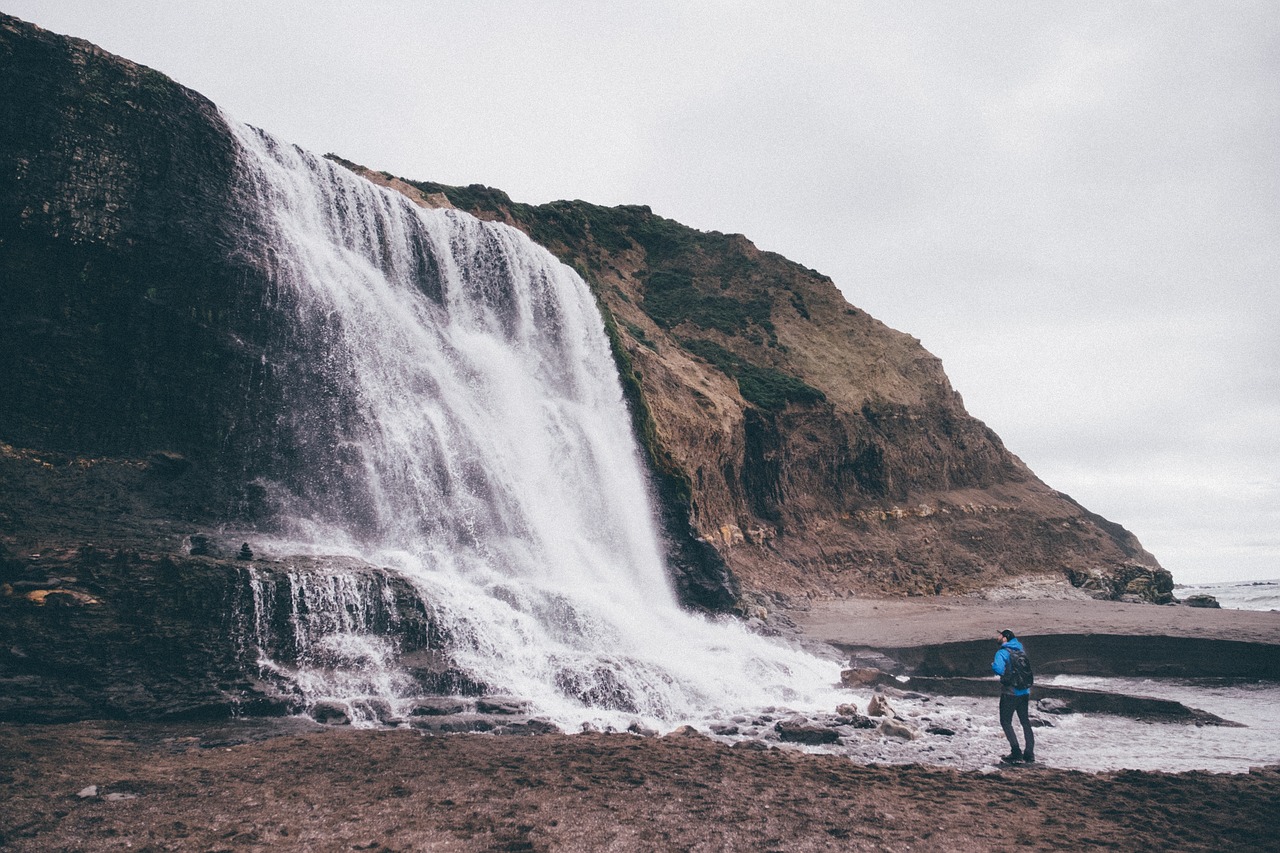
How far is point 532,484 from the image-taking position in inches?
798

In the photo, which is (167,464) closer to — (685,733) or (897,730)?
(685,733)

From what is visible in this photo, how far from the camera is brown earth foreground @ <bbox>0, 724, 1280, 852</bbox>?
6027 mm

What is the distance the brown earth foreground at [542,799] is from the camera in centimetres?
603

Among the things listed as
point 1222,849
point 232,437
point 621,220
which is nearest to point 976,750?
point 1222,849

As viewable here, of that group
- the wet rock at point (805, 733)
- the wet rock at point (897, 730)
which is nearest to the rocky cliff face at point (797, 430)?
the wet rock at point (805, 733)

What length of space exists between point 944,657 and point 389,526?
13.5 meters

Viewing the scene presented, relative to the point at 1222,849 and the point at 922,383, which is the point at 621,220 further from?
the point at 1222,849

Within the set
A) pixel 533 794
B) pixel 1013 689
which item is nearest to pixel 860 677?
pixel 1013 689

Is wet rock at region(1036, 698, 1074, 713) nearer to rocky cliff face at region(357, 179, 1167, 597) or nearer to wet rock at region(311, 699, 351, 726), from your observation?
wet rock at region(311, 699, 351, 726)

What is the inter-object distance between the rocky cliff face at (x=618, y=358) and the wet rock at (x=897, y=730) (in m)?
11.9

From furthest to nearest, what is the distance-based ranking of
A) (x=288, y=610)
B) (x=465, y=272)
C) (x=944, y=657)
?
(x=465, y=272), (x=944, y=657), (x=288, y=610)

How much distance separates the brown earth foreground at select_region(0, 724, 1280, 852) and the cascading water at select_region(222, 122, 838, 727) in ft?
8.36

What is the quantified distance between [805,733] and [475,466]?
1087 centimetres

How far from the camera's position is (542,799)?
281 inches
